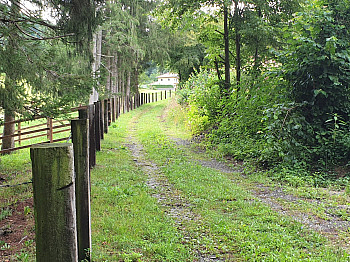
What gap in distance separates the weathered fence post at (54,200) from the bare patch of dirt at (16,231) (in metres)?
1.79

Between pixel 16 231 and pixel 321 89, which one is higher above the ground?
pixel 321 89

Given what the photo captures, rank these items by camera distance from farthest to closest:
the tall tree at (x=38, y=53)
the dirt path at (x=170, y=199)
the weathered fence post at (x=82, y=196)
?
the tall tree at (x=38, y=53), the dirt path at (x=170, y=199), the weathered fence post at (x=82, y=196)

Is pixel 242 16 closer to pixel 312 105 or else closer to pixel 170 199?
pixel 312 105

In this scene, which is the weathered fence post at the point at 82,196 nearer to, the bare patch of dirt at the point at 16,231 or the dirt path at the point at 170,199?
the bare patch of dirt at the point at 16,231

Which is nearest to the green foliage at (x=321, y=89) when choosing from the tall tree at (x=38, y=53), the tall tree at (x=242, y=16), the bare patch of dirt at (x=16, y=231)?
the tall tree at (x=242, y=16)

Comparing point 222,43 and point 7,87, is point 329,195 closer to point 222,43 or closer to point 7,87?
point 7,87

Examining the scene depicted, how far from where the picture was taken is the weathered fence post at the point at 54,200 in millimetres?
2020

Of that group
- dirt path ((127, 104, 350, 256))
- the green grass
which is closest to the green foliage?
Answer: dirt path ((127, 104, 350, 256))

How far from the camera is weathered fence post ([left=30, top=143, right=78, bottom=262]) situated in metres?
2.02

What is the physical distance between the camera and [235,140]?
1031cm

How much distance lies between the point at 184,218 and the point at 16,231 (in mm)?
2213

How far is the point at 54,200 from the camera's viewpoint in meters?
2.07

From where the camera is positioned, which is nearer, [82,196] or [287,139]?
[82,196]

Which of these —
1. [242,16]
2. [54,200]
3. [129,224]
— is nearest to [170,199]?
[129,224]
